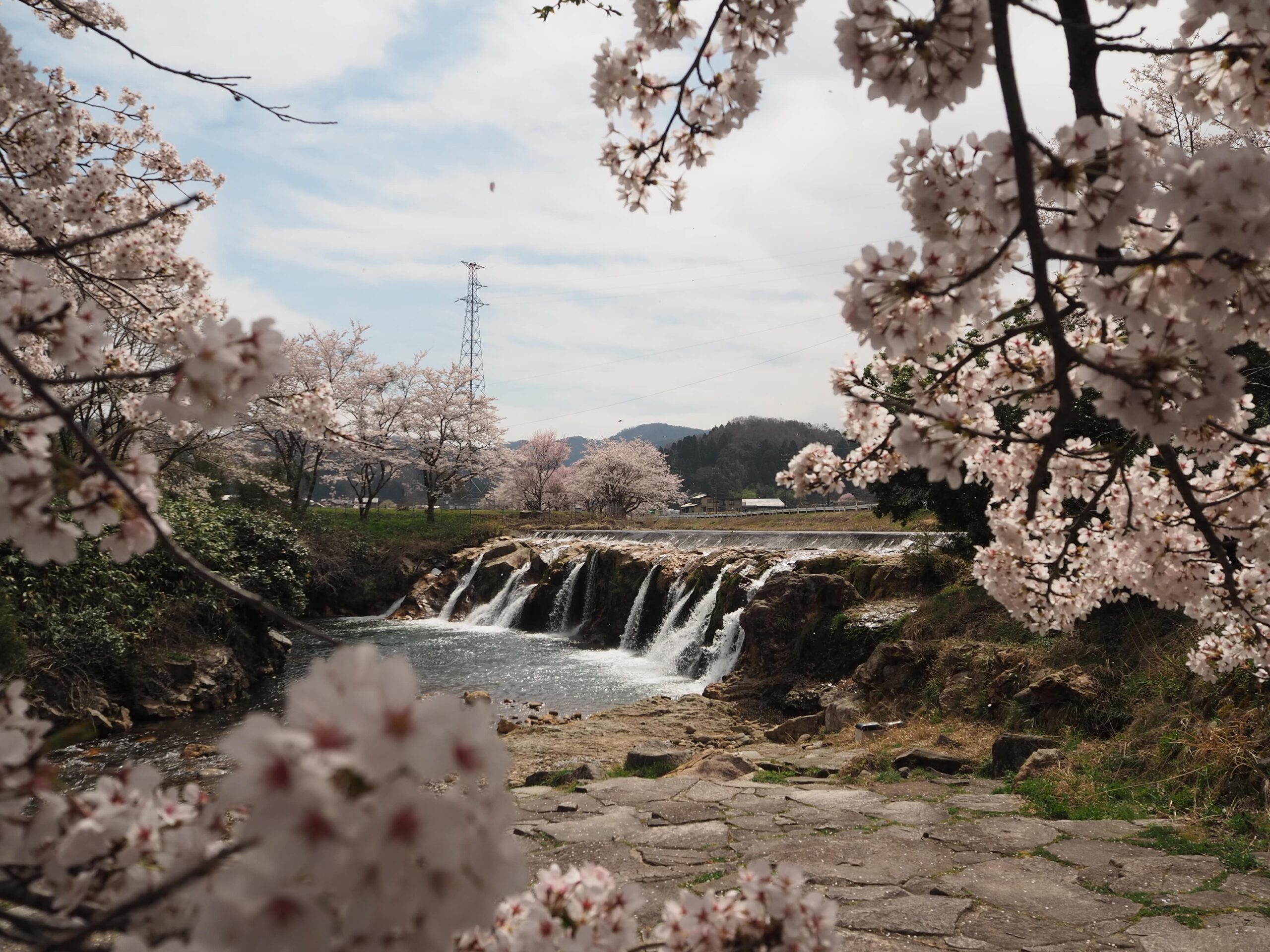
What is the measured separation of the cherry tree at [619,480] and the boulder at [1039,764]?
3540 centimetres

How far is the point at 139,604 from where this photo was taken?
10.6m

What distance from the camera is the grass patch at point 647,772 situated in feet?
20.7

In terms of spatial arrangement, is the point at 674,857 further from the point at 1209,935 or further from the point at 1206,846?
the point at 1206,846

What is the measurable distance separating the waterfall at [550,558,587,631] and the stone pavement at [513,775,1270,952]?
43.2 ft

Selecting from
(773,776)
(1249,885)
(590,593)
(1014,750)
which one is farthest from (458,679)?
(1249,885)

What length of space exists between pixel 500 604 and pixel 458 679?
21.6ft

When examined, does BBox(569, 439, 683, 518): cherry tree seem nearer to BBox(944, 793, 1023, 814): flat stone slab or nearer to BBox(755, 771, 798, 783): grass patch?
BBox(755, 771, 798, 783): grass patch

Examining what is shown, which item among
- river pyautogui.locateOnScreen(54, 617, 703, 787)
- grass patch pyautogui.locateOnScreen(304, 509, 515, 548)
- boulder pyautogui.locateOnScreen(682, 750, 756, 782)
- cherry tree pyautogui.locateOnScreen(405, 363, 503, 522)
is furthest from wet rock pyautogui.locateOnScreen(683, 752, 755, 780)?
cherry tree pyautogui.locateOnScreen(405, 363, 503, 522)

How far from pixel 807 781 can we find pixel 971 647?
3.14m

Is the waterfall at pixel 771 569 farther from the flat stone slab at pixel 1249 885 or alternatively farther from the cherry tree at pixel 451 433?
the cherry tree at pixel 451 433

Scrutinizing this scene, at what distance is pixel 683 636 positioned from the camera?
13695 millimetres

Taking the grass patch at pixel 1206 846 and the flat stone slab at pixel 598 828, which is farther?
the flat stone slab at pixel 598 828

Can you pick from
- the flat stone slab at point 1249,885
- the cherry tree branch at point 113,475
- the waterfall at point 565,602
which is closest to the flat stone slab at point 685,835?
the flat stone slab at point 1249,885

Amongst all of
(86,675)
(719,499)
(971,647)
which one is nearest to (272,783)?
(971,647)
